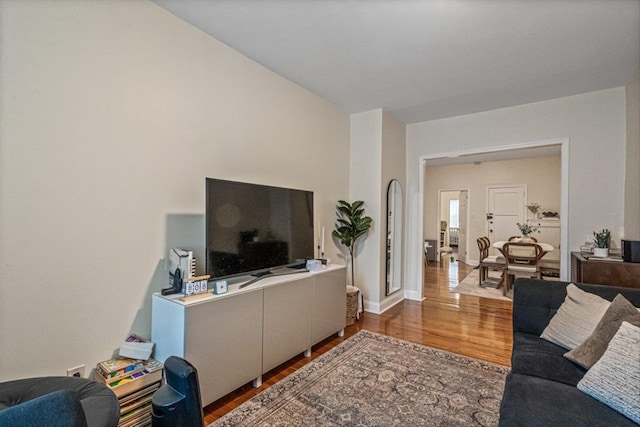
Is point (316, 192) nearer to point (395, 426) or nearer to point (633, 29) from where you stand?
point (395, 426)

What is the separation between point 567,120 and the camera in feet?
11.8

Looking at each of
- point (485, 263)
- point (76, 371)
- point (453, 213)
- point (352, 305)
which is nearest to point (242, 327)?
point (76, 371)

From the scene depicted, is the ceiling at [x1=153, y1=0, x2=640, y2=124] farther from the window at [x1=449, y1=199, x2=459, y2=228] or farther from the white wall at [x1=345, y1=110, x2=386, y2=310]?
the window at [x1=449, y1=199, x2=459, y2=228]

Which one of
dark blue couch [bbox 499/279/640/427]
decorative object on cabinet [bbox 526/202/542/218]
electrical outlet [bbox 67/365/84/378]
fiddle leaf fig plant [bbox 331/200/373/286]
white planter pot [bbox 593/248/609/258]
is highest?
decorative object on cabinet [bbox 526/202/542/218]

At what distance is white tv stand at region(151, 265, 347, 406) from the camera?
6.01 feet

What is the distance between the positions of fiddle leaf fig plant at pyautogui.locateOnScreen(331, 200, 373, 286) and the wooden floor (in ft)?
2.75

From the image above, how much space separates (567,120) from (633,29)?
4.84 feet

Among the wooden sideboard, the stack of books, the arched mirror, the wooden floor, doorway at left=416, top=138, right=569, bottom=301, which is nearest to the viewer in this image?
the stack of books

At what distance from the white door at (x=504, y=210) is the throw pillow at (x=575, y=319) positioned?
6244mm

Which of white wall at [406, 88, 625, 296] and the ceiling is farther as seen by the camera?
white wall at [406, 88, 625, 296]

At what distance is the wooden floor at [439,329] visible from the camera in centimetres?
233

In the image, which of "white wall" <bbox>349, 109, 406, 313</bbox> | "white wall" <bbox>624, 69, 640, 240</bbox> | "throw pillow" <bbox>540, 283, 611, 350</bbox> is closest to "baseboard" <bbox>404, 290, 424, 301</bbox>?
"white wall" <bbox>349, 109, 406, 313</bbox>

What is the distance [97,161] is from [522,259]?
5622 mm

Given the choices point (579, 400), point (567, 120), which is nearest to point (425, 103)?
point (567, 120)
